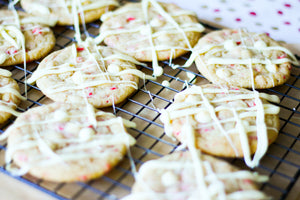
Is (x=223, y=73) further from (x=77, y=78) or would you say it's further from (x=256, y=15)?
(x=256, y=15)

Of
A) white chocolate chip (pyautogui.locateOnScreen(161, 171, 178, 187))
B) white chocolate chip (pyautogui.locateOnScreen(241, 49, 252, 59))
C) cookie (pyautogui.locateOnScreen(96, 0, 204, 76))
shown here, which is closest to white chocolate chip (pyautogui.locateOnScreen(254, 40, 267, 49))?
white chocolate chip (pyautogui.locateOnScreen(241, 49, 252, 59))

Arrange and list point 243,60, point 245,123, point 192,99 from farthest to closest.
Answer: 1. point 243,60
2. point 192,99
3. point 245,123

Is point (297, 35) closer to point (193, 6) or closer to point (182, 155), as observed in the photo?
point (193, 6)

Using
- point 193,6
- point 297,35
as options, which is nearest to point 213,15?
point 193,6

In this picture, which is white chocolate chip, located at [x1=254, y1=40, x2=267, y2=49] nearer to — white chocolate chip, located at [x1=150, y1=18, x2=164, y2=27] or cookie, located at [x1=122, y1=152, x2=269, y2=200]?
white chocolate chip, located at [x1=150, y1=18, x2=164, y2=27]

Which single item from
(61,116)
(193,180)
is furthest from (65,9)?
(193,180)


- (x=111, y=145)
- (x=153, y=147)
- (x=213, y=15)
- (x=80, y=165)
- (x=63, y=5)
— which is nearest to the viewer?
(x=80, y=165)
